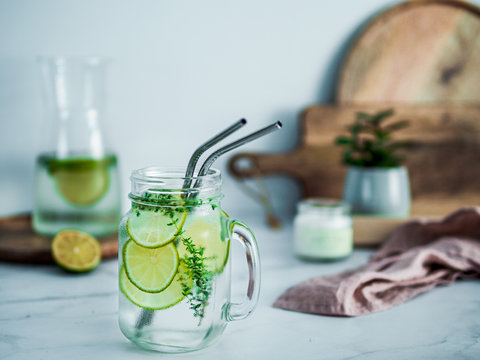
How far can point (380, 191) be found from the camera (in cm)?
121

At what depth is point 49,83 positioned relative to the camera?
1.19 meters

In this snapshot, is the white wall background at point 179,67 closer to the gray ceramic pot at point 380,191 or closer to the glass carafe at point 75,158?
the glass carafe at point 75,158

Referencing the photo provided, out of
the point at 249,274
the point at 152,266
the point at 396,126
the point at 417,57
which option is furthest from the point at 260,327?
the point at 417,57

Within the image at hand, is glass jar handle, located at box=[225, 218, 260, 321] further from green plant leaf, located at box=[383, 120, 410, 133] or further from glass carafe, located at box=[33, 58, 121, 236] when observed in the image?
green plant leaf, located at box=[383, 120, 410, 133]

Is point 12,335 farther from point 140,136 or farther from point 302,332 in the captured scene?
point 140,136

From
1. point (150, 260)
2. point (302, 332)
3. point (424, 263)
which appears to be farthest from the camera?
point (424, 263)

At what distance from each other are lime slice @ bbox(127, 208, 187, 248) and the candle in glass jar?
49cm

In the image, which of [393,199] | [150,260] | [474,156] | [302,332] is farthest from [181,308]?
[474,156]

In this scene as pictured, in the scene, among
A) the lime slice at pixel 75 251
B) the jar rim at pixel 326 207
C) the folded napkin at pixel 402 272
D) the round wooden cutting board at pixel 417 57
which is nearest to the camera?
the folded napkin at pixel 402 272

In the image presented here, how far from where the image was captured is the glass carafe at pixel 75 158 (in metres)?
1.12

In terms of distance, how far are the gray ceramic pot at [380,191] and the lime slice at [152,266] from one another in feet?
2.24

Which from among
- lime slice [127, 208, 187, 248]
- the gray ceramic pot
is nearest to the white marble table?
lime slice [127, 208, 187, 248]

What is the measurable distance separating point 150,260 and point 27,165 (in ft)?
2.59

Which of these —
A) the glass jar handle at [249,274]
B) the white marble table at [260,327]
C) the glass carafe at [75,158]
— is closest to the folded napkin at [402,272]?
the white marble table at [260,327]
